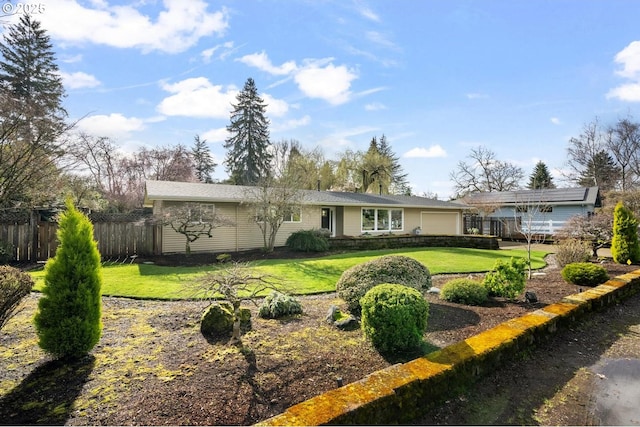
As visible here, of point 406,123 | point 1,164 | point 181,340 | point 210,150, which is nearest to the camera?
point 181,340

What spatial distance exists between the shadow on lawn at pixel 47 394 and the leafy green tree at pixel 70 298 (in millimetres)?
180

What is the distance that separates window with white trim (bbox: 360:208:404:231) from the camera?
20.0 meters

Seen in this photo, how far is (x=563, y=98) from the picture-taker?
13625 mm

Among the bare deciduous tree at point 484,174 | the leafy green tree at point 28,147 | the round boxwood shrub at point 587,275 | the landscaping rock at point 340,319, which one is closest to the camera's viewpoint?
the landscaping rock at point 340,319

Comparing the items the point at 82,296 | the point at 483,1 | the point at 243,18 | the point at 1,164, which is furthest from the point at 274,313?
the point at 1,164

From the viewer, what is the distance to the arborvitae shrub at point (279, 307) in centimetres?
511

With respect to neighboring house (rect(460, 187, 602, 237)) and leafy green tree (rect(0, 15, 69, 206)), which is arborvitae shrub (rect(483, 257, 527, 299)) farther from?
neighboring house (rect(460, 187, 602, 237))

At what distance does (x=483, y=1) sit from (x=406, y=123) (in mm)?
8845

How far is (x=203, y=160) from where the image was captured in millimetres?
41719

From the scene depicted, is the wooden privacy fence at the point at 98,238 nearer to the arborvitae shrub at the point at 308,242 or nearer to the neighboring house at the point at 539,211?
the arborvitae shrub at the point at 308,242

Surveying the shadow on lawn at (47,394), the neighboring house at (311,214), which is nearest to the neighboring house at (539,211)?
the neighboring house at (311,214)

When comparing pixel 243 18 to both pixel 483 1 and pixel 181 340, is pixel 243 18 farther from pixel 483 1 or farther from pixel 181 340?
pixel 181 340

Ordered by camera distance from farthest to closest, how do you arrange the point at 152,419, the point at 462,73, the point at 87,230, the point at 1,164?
1. the point at 462,73
2. the point at 1,164
3. the point at 87,230
4. the point at 152,419

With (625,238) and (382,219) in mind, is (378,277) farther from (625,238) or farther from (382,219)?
(382,219)
